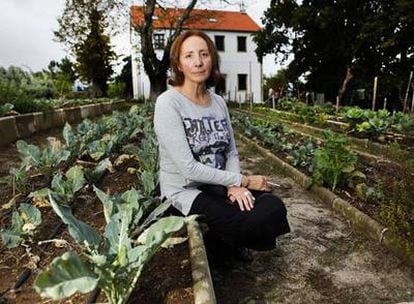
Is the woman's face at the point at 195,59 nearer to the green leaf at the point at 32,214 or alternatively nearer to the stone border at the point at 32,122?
the green leaf at the point at 32,214

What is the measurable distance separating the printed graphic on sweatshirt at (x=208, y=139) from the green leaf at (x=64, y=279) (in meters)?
1.31

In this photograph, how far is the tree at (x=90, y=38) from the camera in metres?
22.8

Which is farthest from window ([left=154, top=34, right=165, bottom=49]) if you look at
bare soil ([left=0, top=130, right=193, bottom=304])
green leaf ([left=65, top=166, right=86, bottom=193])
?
bare soil ([left=0, top=130, right=193, bottom=304])

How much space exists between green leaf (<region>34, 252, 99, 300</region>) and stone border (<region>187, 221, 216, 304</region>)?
518 millimetres

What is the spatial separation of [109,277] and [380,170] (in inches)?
162

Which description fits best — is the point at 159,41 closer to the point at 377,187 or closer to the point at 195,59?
the point at 377,187

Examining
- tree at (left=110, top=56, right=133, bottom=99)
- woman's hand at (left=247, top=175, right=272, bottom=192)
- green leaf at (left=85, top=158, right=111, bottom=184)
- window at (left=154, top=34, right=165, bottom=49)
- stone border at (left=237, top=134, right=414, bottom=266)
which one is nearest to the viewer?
woman's hand at (left=247, top=175, right=272, bottom=192)

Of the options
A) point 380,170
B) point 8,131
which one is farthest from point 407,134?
point 8,131

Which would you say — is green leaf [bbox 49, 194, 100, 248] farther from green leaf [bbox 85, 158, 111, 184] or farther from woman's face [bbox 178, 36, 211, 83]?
green leaf [bbox 85, 158, 111, 184]

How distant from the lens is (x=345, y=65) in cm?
2555

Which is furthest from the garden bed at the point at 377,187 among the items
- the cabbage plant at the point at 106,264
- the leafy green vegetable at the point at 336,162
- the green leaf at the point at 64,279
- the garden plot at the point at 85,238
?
the green leaf at the point at 64,279

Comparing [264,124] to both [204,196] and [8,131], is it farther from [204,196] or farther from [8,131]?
[204,196]

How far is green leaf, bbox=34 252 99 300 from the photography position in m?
1.07

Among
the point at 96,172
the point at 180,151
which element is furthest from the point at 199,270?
the point at 96,172
